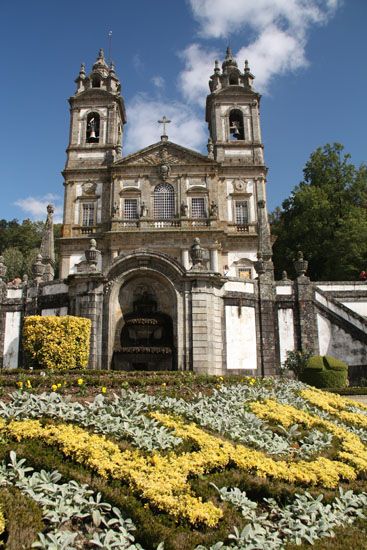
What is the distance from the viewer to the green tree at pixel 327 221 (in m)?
33.7

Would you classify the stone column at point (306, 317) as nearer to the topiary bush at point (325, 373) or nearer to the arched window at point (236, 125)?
the topiary bush at point (325, 373)

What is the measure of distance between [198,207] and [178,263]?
18.8 meters

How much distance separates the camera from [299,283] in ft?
64.7

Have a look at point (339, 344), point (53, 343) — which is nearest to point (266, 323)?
point (339, 344)

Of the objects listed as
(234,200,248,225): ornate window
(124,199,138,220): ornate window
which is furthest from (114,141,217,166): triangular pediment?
(234,200,248,225): ornate window

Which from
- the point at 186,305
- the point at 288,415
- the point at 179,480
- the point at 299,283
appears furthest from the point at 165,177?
the point at 179,480

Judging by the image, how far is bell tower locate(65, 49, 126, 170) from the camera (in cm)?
3669

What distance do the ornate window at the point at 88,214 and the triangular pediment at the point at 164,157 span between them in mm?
3611

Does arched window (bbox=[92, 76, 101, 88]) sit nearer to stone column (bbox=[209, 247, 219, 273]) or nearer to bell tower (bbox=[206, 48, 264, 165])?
bell tower (bbox=[206, 48, 264, 165])

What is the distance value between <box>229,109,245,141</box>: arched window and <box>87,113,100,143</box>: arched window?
1034cm

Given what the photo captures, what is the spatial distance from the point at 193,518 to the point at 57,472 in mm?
1572

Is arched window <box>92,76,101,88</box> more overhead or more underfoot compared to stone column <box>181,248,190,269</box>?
more overhead

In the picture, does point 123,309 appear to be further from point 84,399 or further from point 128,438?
point 128,438

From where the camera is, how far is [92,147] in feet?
121
